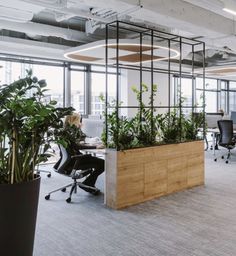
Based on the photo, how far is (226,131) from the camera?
25.0 ft

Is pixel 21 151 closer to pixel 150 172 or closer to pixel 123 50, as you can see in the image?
pixel 150 172

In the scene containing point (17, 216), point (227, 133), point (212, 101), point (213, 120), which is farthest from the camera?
point (212, 101)

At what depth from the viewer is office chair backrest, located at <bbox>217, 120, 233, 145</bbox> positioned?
7547 millimetres

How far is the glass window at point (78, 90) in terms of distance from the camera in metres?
9.61

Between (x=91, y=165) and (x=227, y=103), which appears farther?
(x=227, y=103)

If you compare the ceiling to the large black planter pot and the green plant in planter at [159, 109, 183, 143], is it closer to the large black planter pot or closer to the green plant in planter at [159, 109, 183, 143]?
the green plant in planter at [159, 109, 183, 143]

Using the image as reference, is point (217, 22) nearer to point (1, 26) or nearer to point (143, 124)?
point (143, 124)

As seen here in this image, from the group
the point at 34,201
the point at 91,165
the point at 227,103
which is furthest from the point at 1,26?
the point at 227,103

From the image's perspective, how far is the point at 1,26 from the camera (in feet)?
18.6

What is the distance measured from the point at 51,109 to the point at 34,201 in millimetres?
696

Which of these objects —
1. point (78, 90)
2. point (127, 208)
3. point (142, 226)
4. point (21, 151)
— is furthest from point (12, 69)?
point (21, 151)

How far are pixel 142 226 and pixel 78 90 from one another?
22.5 feet

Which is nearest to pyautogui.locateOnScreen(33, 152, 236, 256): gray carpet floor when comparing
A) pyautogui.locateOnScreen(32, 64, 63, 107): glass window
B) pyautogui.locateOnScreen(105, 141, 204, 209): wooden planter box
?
pyautogui.locateOnScreen(105, 141, 204, 209): wooden planter box

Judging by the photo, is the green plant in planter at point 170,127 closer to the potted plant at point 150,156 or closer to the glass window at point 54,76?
the potted plant at point 150,156
